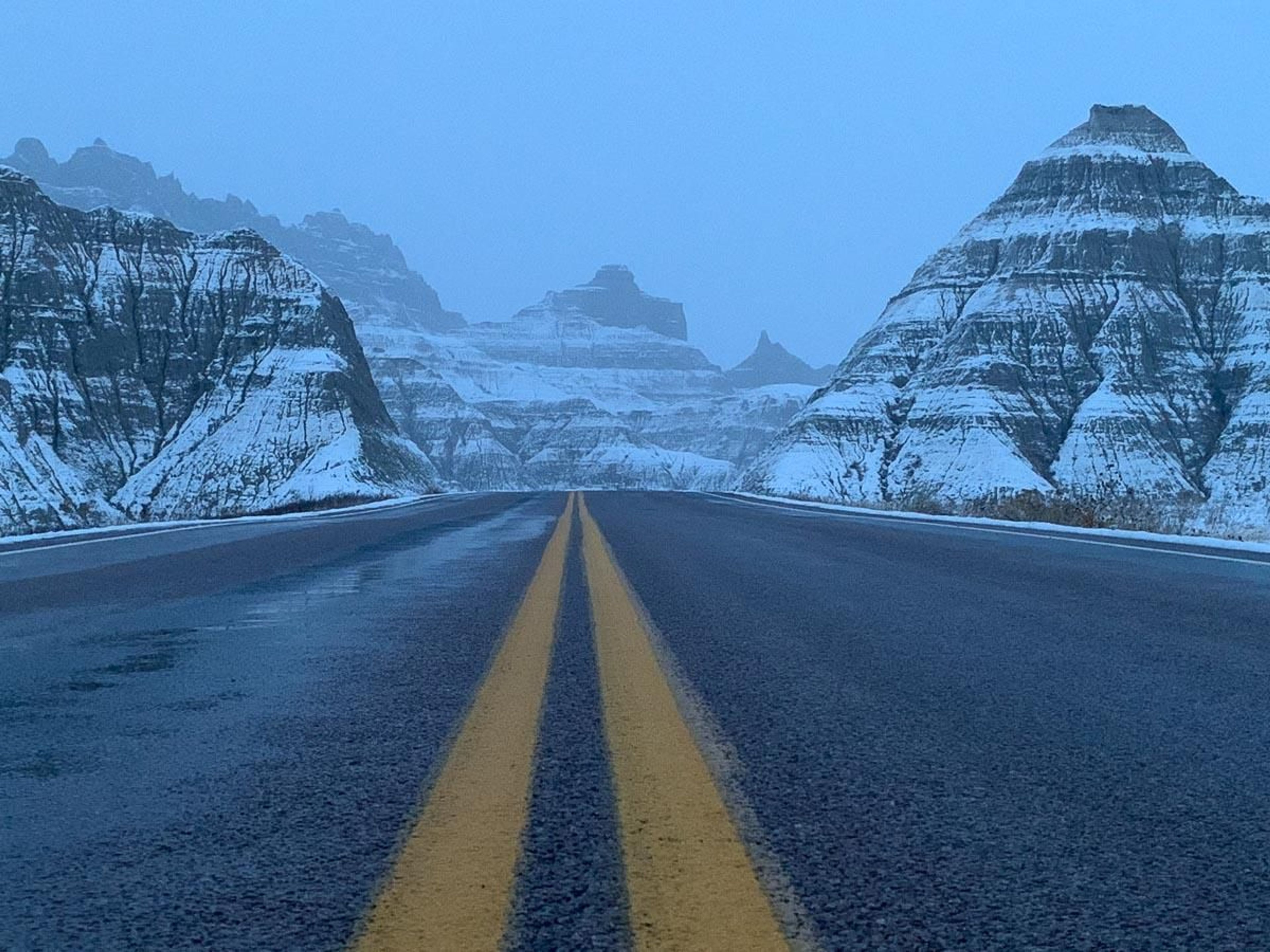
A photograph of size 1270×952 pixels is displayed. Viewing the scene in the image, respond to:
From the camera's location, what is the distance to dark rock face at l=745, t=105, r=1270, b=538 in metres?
74.2

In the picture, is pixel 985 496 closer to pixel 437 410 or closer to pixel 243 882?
pixel 243 882

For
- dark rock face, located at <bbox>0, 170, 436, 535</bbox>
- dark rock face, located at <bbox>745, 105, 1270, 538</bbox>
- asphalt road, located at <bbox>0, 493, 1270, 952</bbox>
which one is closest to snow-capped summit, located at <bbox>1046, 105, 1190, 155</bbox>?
dark rock face, located at <bbox>745, 105, 1270, 538</bbox>

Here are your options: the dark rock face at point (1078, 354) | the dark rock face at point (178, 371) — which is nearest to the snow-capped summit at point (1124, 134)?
the dark rock face at point (1078, 354)

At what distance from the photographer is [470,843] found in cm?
245

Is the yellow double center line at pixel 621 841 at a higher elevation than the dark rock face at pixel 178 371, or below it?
below

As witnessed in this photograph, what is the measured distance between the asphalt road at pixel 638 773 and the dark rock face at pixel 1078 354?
6158cm

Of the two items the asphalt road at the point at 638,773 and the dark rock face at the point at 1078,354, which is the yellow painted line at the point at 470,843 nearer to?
the asphalt road at the point at 638,773

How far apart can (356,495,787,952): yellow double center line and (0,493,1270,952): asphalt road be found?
0.5 inches

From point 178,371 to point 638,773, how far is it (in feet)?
278

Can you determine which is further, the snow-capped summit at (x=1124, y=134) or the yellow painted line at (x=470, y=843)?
the snow-capped summit at (x=1124, y=134)

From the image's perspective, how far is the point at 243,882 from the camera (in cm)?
227

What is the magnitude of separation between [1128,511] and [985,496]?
6.33m

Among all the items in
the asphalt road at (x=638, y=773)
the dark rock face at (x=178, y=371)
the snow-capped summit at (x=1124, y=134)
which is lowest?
the asphalt road at (x=638, y=773)

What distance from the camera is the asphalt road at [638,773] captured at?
2.08 metres
